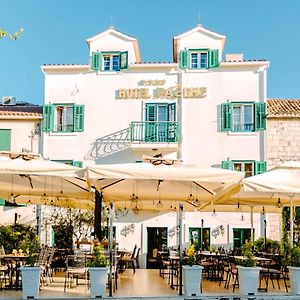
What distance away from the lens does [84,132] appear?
76.4 ft

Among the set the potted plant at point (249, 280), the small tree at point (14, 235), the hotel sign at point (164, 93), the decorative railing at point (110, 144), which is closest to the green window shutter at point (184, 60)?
the hotel sign at point (164, 93)

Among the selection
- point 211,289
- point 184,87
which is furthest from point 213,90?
point 211,289

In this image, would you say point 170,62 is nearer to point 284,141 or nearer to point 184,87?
point 184,87

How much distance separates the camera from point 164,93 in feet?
76.2

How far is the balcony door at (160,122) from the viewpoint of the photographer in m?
22.6

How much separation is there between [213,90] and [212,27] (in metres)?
3.16

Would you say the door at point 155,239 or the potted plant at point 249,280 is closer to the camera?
the potted plant at point 249,280

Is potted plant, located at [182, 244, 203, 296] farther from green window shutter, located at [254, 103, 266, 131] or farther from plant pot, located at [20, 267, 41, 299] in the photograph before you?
green window shutter, located at [254, 103, 266, 131]

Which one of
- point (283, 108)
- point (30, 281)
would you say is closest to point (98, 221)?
point (30, 281)

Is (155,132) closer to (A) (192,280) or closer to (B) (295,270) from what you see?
(B) (295,270)

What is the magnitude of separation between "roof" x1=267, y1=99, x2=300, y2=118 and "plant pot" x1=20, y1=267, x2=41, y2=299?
1528 centimetres

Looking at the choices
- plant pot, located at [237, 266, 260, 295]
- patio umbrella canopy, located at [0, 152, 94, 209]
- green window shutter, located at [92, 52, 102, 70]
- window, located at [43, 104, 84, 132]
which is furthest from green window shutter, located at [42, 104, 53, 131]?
plant pot, located at [237, 266, 260, 295]

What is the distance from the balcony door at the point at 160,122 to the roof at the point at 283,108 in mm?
4312

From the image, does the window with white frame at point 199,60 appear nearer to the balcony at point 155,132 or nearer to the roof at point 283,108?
the balcony at point 155,132
